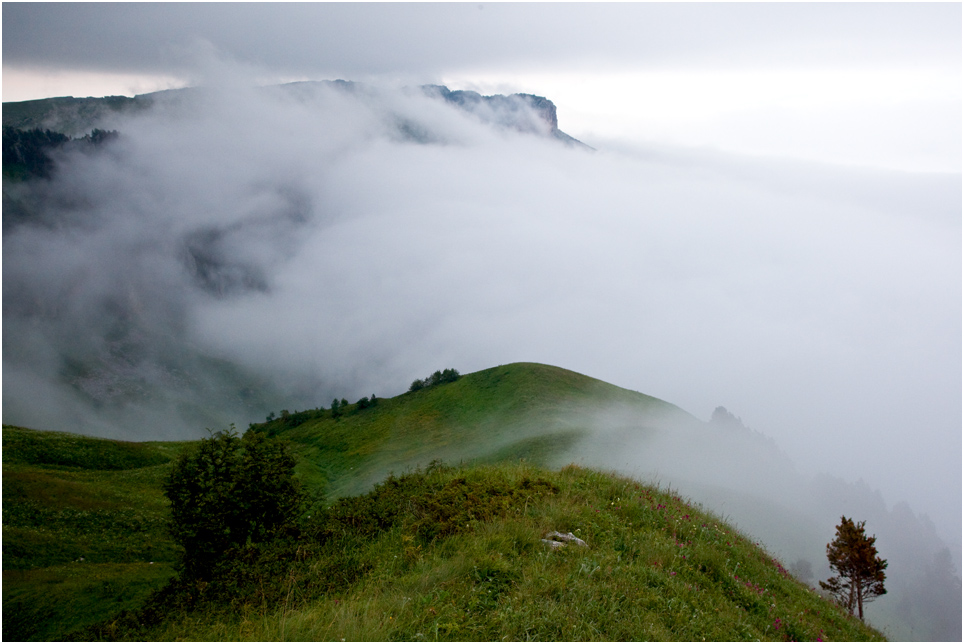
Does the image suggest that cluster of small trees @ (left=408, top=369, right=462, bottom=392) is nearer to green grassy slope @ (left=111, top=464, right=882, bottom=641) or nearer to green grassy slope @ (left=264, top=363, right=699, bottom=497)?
green grassy slope @ (left=264, top=363, right=699, bottom=497)

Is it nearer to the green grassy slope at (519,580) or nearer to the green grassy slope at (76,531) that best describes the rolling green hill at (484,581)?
the green grassy slope at (519,580)

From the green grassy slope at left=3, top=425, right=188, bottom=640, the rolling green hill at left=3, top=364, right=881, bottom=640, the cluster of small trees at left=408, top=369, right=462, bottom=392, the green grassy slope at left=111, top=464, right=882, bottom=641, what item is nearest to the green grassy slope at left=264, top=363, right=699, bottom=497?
the cluster of small trees at left=408, top=369, right=462, bottom=392

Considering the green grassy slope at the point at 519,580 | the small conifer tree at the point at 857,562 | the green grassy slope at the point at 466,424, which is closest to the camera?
the green grassy slope at the point at 519,580

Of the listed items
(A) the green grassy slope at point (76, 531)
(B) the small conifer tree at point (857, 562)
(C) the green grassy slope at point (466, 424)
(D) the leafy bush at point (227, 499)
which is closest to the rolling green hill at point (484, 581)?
(A) the green grassy slope at point (76, 531)

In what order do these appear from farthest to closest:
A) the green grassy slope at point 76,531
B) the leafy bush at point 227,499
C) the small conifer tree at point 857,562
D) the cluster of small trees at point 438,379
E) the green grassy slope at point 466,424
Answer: the cluster of small trees at point 438,379
the green grassy slope at point 466,424
the small conifer tree at point 857,562
the green grassy slope at point 76,531
the leafy bush at point 227,499

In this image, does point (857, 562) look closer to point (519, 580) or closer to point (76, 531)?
point (519, 580)

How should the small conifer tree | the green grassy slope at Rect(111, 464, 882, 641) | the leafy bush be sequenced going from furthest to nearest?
the small conifer tree < the leafy bush < the green grassy slope at Rect(111, 464, 882, 641)

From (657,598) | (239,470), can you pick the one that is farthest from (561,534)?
(239,470)

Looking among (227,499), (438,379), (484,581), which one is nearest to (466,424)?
(438,379)

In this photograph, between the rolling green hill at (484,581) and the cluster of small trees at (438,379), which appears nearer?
the rolling green hill at (484,581)

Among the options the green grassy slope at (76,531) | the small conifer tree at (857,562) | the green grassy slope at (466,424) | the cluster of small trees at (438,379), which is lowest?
the green grassy slope at (76,531)

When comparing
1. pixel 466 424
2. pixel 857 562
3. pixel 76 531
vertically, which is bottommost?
pixel 76 531

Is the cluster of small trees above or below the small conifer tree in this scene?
above

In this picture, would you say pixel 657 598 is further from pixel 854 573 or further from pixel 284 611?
pixel 854 573
